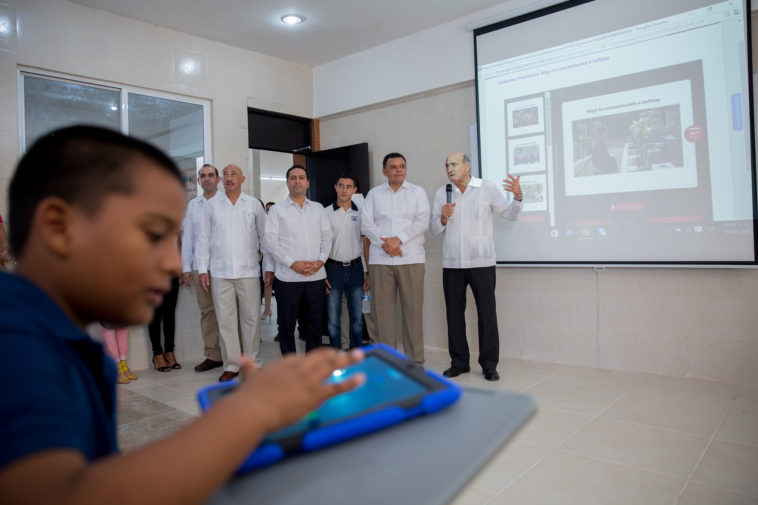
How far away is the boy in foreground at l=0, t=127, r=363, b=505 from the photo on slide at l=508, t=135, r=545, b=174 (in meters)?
3.75

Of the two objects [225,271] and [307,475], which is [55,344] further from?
[225,271]

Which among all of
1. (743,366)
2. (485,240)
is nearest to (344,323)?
(485,240)

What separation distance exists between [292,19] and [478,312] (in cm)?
303

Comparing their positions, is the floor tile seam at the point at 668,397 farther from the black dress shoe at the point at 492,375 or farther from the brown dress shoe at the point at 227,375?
the brown dress shoe at the point at 227,375

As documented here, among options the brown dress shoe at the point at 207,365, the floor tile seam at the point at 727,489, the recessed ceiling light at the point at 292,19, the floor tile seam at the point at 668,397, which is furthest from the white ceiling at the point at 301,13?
the floor tile seam at the point at 727,489

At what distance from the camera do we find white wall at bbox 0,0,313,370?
12.3ft

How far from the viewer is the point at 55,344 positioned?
19.9 inches

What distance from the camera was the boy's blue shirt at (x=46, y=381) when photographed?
16.3 inches

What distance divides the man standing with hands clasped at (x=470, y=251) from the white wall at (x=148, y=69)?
2.33 metres

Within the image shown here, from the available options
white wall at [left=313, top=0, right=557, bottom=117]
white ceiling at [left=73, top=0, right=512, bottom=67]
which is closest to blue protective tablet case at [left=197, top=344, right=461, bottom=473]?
white wall at [left=313, top=0, right=557, bottom=117]

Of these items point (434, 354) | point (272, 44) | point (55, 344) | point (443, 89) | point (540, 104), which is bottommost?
point (434, 354)

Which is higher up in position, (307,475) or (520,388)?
(307,475)

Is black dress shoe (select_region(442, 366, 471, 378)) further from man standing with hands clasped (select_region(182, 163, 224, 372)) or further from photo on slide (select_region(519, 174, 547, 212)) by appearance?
man standing with hands clasped (select_region(182, 163, 224, 372))

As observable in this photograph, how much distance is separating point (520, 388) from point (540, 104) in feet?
7.20
